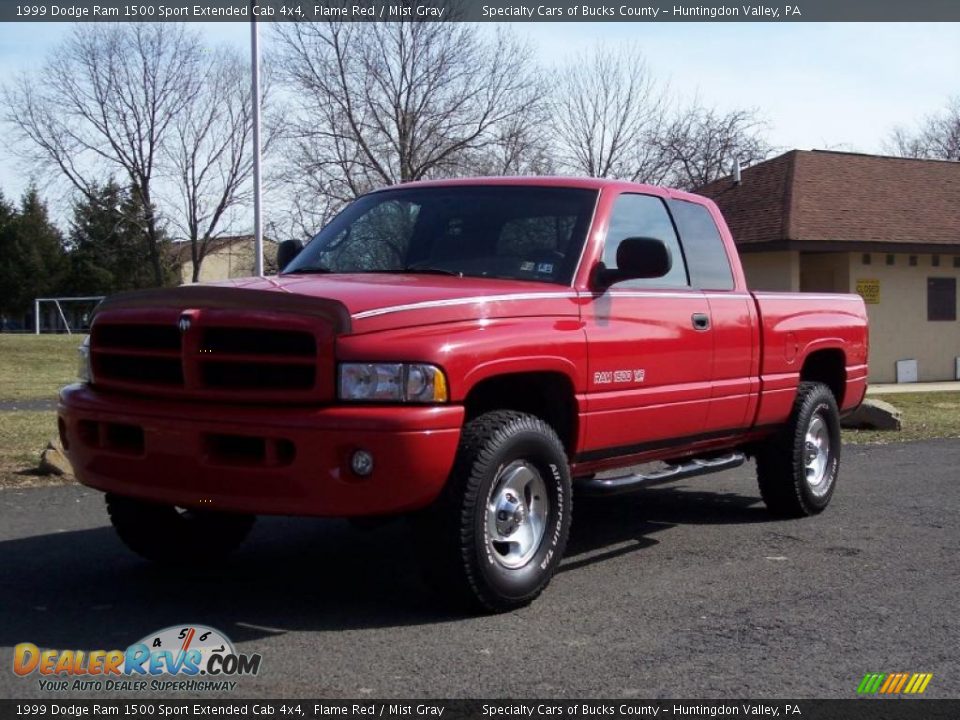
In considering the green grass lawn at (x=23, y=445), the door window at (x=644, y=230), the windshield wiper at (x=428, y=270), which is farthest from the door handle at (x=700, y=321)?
the green grass lawn at (x=23, y=445)

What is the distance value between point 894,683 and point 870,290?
64.4ft

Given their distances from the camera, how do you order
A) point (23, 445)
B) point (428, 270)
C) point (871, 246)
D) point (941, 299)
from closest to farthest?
1. point (428, 270)
2. point (23, 445)
3. point (871, 246)
4. point (941, 299)

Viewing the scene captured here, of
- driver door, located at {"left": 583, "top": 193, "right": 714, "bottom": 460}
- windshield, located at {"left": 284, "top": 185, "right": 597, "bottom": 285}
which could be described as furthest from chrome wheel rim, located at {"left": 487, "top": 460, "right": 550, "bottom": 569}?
windshield, located at {"left": 284, "top": 185, "right": 597, "bottom": 285}

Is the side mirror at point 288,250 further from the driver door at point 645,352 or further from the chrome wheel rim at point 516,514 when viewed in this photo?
the chrome wheel rim at point 516,514

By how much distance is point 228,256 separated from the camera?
182 feet

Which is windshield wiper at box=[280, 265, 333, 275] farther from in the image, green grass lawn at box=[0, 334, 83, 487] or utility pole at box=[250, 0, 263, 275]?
utility pole at box=[250, 0, 263, 275]

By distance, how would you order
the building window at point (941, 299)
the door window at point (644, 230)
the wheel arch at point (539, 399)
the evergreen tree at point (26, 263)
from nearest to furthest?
the wheel arch at point (539, 399) < the door window at point (644, 230) < the building window at point (941, 299) < the evergreen tree at point (26, 263)

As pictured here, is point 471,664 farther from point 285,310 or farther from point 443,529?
point 285,310

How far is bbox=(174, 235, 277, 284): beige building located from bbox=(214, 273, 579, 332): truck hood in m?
30.3

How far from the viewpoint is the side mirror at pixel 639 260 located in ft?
19.0

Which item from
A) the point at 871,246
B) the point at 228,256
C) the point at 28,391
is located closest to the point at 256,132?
the point at 28,391

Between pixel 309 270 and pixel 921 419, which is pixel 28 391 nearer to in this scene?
pixel 921 419

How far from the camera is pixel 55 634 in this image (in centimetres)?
472

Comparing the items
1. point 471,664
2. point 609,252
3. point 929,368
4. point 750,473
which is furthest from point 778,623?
point 929,368
